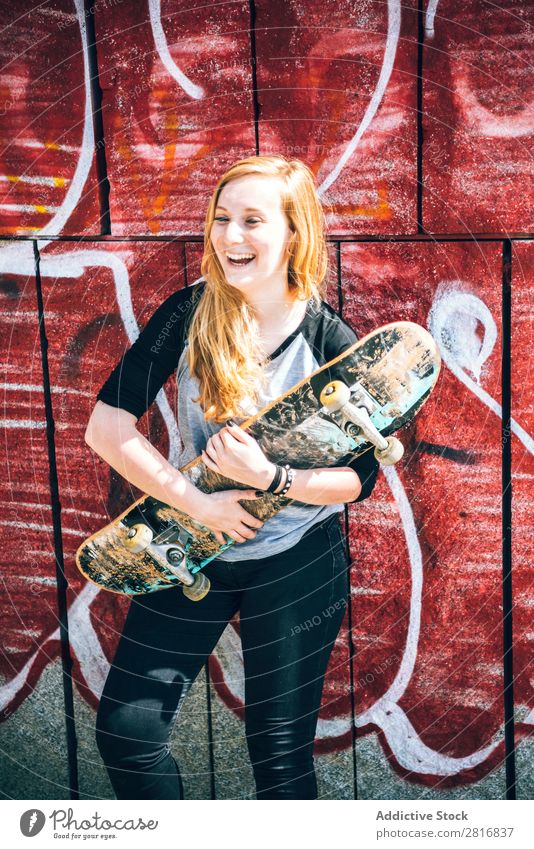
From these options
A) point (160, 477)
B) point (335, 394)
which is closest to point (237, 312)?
point (335, 394)

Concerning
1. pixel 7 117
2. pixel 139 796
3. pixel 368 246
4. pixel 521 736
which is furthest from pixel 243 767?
pixel 7 117

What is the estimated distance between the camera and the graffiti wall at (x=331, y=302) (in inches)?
85.2

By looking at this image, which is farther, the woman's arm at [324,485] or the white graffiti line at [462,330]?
the white graffiti line at [462,330]

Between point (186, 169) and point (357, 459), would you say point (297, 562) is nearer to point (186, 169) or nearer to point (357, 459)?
point (357, 459)

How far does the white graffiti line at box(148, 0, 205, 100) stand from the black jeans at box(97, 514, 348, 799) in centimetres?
112

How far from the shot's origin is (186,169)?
2223 mm

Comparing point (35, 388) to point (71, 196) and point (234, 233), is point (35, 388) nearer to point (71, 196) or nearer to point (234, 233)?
point (71, 196)

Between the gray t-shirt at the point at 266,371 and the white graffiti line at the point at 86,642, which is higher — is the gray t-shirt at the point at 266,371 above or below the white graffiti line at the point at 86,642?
above

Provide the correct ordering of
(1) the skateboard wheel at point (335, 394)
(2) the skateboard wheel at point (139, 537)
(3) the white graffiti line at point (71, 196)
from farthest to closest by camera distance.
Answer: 1. (3) the white graffiti line at point (71, 196)
2. (2) the skateboard wheel at point (139, 537)
3. (1) the skateboard wheel at point (335, 394)

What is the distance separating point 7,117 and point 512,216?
4.21 feet

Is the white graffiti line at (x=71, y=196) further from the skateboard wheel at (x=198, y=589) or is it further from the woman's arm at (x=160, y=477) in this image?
the skateboard wheel at (x=198, y=589)

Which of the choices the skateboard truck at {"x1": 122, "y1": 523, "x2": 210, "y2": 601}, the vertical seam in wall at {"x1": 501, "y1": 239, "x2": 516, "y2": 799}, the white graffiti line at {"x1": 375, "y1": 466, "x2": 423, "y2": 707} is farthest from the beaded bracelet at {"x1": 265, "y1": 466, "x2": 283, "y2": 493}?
the vertical seam in wall at {"x1": 501, "y1": 239, "x2": 516, "y2": 799}

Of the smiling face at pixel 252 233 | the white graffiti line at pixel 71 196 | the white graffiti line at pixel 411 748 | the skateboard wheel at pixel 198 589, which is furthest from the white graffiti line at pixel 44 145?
the white graffiti line at pixel 411 748

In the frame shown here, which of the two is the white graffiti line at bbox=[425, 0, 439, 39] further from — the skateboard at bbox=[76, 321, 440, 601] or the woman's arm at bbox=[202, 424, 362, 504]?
the woman's arm at bbox=[202, 424, 362, 504]
